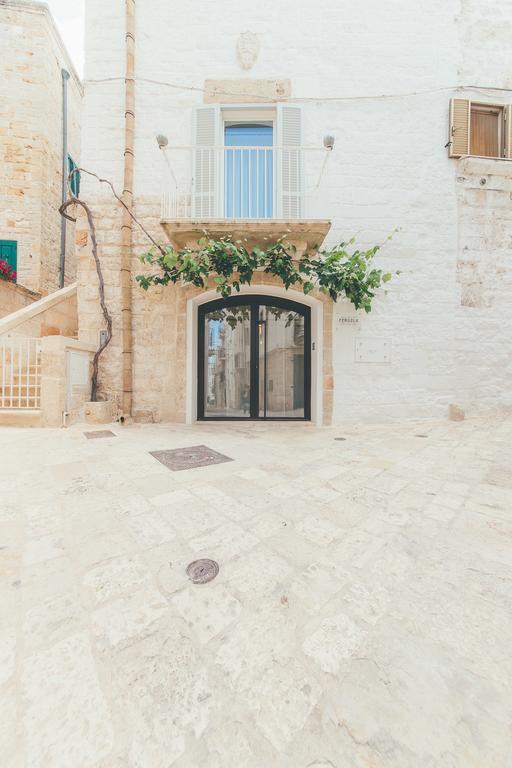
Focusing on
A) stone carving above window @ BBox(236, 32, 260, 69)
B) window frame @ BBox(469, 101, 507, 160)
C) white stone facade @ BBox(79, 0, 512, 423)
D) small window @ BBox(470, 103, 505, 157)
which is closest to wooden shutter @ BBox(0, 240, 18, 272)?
white stone facade @ BBox(79, 0, 512, 423)

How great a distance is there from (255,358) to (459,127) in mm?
5883

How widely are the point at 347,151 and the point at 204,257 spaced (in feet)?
11.9

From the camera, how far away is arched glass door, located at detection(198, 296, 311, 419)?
21.4 ft

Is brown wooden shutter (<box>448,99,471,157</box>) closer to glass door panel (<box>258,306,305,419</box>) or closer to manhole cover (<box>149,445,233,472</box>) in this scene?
glass door panel (<box>258,306,305,419</box>)

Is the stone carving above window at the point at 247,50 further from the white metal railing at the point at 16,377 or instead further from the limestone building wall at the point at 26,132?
the limestone building wall at the point at 26,132

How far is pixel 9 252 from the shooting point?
29.6 feet

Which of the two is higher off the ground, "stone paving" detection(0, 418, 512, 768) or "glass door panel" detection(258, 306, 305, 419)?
"glass door panel" detection(258, 306, 305, 419)

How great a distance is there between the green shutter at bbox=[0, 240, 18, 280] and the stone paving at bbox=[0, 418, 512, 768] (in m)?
9.52

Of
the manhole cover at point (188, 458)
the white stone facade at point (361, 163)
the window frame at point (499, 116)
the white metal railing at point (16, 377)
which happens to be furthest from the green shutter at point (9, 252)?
the window frame at point (499, 116)

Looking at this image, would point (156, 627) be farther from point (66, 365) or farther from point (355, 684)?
point (66, 365)

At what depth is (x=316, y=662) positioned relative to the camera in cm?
100

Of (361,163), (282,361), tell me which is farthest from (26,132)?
(282,361)

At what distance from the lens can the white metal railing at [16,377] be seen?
15.9 feet

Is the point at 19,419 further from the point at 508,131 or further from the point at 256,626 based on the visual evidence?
the point at 508,131
